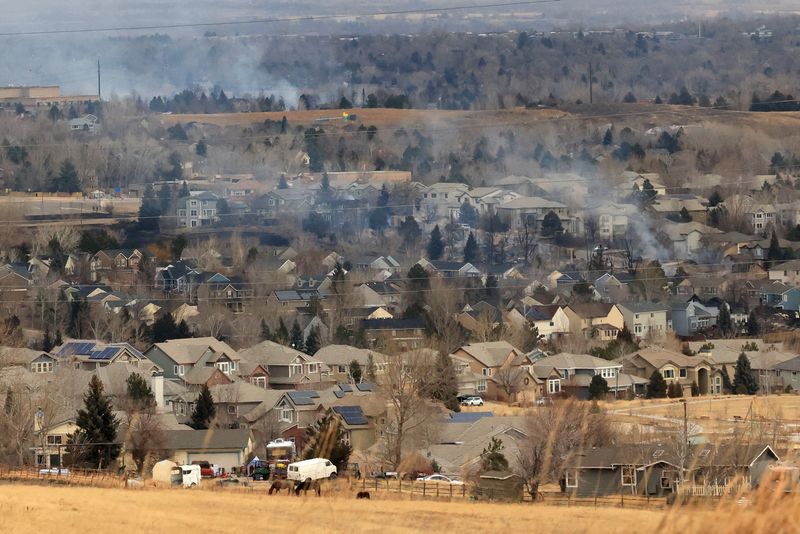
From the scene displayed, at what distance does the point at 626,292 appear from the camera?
147ft

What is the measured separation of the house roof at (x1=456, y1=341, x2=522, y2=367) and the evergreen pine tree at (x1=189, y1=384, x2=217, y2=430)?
733 cm

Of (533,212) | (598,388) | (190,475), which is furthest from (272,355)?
(533,212)

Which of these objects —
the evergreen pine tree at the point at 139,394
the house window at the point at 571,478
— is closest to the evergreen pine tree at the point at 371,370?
the evergreen pine tree at the point at 139,394

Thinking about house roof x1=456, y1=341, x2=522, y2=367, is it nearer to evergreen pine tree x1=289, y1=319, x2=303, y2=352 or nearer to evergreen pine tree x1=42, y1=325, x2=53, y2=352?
evergreen pine tree x1=289, y1=319, x2=303, y2=352

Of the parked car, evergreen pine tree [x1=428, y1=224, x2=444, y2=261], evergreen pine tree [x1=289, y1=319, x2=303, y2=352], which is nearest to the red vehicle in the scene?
the parked car

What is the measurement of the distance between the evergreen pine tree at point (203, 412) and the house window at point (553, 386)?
7279 mm

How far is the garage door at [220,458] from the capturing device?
24.9m

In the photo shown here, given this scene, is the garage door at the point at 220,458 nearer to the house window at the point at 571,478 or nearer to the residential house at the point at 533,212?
the house window at the point at 571,478

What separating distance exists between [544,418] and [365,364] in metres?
10.1

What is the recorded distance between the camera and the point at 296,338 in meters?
38.1

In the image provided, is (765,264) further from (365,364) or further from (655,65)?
(655,65)

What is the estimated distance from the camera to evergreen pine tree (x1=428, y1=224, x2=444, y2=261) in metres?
51.9

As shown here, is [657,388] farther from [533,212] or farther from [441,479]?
[533,212]

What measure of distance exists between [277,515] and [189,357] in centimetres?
2026
